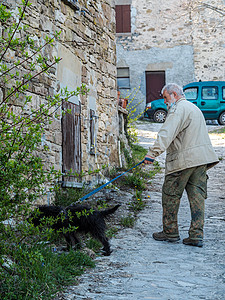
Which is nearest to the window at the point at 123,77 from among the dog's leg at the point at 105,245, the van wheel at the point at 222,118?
the van wheel at the point at 222,118

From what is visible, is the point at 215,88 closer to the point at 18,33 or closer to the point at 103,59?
the point at 103,59

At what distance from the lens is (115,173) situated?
893 centimetres

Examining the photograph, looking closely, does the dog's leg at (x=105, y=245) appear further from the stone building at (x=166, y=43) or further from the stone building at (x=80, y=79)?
the stone building at (x=166, y=43)

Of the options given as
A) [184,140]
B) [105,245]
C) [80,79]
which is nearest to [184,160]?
[184,140]

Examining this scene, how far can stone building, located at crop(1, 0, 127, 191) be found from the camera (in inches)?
248

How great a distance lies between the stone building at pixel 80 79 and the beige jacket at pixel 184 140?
6.33ft

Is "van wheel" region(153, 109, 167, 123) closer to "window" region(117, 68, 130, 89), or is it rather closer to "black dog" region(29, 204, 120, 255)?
"window" region(117, 68, 130, 89)

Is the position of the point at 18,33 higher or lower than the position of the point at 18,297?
higher

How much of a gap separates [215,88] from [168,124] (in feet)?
49.3

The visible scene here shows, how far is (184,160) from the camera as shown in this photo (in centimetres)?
507

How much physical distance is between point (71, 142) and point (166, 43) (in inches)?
638

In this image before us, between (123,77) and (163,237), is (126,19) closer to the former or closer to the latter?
(123,77)

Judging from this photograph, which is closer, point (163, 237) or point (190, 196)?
point (190, 196)

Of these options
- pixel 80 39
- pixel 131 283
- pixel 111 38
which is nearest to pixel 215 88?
pixel 111 38
